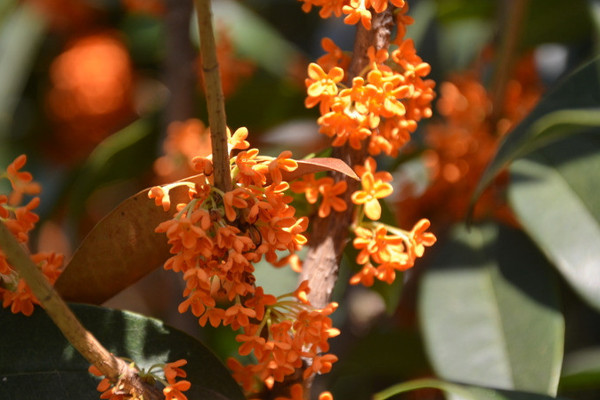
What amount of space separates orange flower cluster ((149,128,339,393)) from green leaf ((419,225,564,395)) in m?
0.41

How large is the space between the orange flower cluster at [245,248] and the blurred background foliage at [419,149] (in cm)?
17

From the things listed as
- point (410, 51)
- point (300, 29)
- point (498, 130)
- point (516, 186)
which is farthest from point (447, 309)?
point (300, 29)

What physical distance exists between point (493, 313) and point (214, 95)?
0.71m

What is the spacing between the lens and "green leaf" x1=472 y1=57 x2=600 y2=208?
1.01m

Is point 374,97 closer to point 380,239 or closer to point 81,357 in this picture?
point 380,239

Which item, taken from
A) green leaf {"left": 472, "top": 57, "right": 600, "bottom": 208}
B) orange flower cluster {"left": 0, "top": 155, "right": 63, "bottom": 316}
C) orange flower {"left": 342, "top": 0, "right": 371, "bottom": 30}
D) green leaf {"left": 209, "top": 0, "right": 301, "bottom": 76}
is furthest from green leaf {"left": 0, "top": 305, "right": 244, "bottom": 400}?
green leaf {"left": 209, "top": 0, "right": 301, "bottom": 76}

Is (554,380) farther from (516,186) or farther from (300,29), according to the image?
(300,29)

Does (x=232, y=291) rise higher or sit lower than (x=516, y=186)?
higher

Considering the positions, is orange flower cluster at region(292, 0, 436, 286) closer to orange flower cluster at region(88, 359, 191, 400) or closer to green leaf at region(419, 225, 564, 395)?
orange flower cluster at region(88, 359, 191, 400)

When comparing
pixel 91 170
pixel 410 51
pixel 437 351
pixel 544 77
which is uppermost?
pixel 410 51

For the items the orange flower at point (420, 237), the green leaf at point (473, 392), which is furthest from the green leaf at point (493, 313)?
the orange flower at point (420, 237)

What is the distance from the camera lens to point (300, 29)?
2.08 m

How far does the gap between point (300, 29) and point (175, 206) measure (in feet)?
4.72

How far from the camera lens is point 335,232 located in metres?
0.83
